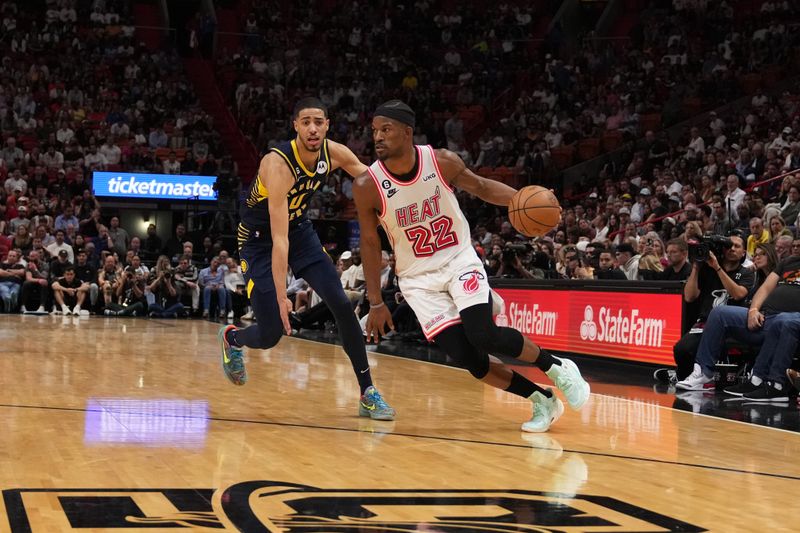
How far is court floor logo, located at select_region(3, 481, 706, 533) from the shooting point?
344 cm

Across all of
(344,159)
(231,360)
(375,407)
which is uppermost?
(344,159)

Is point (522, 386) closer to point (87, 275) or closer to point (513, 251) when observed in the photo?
point (513, 251)

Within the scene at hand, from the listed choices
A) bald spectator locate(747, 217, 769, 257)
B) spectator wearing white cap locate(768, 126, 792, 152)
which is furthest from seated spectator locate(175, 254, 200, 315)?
bald spectator locate(747, 217, 769, 257)

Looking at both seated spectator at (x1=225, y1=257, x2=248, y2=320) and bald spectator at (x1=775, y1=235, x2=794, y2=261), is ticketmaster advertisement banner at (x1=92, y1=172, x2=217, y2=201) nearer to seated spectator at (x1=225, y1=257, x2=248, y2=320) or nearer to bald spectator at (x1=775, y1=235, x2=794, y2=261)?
seated spectator at (x1=225, y1=257, x2=248, y2=320)

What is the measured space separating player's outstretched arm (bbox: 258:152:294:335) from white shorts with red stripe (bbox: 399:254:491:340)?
0.72 metres

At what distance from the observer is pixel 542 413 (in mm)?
5797

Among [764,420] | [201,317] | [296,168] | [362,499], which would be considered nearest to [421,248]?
[296,168]

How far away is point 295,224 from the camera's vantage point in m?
6.45

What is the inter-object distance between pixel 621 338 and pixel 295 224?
5285mm

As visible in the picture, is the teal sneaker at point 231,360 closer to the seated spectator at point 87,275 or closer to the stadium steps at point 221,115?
the seated spectator at point 87,275

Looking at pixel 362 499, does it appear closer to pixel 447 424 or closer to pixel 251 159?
pixel 447 424

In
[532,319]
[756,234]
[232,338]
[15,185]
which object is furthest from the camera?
[15,185]

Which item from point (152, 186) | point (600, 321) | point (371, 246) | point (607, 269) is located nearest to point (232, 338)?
point (371, 246)

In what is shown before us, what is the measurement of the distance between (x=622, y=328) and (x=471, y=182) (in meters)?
5.59
